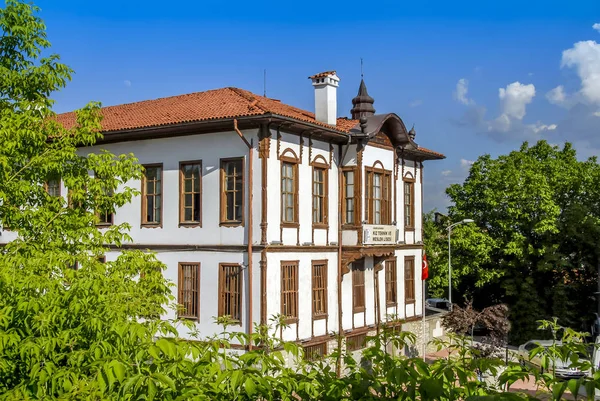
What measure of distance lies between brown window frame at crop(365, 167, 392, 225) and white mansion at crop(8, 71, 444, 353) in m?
0.05

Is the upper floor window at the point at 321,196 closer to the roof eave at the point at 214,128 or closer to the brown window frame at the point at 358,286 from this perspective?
the roof eave at the point at 214,128

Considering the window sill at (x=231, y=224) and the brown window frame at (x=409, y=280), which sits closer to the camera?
the window sill at (x=231, y=224)

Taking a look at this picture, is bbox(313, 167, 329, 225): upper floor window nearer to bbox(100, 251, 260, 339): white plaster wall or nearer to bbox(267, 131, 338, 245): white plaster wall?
bbox(267, 131, 338, 245): white plaster wall

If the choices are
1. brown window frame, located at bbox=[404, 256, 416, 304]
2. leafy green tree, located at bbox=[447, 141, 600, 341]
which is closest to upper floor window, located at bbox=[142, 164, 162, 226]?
brown window frame, located at bbox=[404, 256, 416, 304]

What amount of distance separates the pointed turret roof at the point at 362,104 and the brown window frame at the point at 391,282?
6230 millimetres

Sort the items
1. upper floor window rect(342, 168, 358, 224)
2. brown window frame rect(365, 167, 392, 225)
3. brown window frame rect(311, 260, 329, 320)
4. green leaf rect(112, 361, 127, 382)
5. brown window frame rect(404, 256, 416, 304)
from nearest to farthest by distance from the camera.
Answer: green leaf rect(112, 361, 127, 382)
brown window frame rect(311, 260, 329, 320)
upper floor window rect(342, 168, 358, 224)
brown window frame rect(365, 167, 392, 225)
brown window frame rect(404, 256, 416, 304)

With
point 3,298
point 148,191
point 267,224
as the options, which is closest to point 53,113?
point 3,298

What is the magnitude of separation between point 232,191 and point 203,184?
3.86 feet

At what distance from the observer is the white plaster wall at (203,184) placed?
71.2 ft

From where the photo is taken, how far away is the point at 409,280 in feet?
98.5

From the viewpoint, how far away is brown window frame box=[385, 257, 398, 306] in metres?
28.1

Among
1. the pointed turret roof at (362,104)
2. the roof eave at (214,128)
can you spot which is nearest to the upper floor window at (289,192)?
the roof eave at (214,128)

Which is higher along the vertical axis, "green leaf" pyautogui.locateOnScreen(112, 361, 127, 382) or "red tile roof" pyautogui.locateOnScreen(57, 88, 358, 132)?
"red tile roof" pyautogui.locateOnScreen(57, 88, 358, 132)

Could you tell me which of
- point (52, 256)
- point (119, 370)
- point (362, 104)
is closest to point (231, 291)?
point (362, 104)
